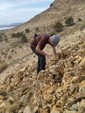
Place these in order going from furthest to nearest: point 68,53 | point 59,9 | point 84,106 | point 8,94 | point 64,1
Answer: point 64,1
point 59,9
point 68,53
point 8,94
point 84,106

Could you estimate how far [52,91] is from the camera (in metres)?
2.59

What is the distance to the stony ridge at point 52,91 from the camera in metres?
2.07

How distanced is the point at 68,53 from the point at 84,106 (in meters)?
2.30

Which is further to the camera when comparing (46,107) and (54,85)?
(54,85)

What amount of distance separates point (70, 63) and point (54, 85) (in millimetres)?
783

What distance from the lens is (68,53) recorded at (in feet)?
12.9

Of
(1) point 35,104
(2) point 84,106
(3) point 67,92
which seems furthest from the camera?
(1) point 35,104

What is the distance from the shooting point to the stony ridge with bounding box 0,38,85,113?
207 cm

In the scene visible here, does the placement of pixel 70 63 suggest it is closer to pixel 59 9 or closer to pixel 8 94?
pixel 8 94

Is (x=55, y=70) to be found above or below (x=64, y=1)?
below

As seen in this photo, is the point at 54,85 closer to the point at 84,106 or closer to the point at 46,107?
the point at 46,107

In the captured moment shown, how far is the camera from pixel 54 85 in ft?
9.20

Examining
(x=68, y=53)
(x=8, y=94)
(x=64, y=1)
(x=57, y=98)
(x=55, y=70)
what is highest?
(x=64, y=1)

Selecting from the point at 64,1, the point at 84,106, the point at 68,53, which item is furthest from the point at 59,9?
the point at 84,106
